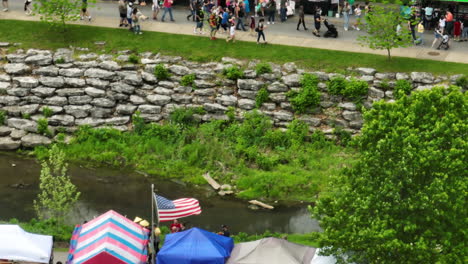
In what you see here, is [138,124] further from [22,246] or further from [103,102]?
[22,246]

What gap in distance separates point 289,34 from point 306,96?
539cm

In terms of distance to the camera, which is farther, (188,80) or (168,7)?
(168,7)

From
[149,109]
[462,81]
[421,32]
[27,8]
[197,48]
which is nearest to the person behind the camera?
[462,81]

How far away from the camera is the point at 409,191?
23.0 meters

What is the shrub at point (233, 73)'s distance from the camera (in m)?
38.5

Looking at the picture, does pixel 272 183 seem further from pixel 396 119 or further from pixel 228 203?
pixel 396 119

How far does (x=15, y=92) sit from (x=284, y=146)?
501 inches

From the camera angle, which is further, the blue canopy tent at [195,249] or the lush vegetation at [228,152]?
the lush vegetation at [228,152]

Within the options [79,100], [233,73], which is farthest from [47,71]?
[233,73]

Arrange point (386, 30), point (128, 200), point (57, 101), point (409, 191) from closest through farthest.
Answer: point (409, 191) → point (128, 200) → point (386, 30) → point (57, 101)

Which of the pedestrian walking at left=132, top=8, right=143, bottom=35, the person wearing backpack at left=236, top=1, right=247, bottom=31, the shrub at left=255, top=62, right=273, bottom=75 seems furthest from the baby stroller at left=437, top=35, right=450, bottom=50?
the pedestrian walking at left=132, top=8, right=143, bottom=35

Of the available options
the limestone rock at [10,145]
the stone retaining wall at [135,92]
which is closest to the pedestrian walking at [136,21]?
the stone retaining wall at [135,92]

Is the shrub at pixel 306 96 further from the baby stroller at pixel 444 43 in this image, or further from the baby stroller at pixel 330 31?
the baby stroller at pixel 444 43

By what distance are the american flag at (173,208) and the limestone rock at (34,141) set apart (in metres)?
10.6
